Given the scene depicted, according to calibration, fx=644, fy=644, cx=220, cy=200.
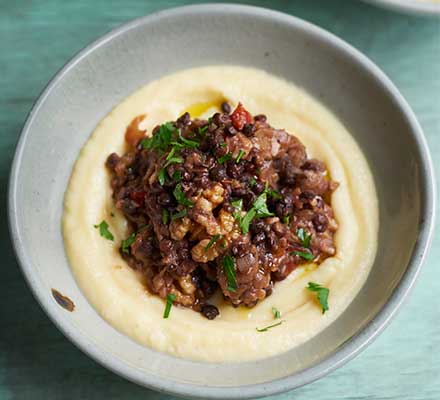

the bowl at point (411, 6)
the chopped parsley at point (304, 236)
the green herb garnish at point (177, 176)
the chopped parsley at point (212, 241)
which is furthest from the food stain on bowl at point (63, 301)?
the bowl at point (411, 6)

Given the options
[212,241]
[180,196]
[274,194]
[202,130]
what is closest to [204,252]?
[212,241]

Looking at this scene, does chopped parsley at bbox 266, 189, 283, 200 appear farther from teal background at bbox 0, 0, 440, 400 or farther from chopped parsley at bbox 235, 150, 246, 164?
teal background at bbox 0, 0, 440, 400

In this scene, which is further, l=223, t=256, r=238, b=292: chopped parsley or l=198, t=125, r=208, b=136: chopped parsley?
l=198, t=125, r=208, b=136: chopped parsley

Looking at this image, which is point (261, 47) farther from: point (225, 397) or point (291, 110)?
point (225, 397)

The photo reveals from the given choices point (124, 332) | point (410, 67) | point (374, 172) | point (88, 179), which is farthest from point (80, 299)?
point (410, 67)

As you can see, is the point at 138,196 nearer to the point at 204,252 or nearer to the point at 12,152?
the point at 204,252

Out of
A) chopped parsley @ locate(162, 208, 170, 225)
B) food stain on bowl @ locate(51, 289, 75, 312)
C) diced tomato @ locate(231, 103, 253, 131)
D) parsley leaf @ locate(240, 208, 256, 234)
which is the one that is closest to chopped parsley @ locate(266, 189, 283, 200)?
parsley leaf @ locate(240, 208, 256, 234)

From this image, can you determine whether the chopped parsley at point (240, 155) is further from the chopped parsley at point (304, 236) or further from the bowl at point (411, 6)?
the bowl at point (411, 6)
